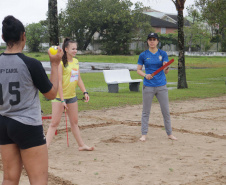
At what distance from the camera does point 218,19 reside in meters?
23.3

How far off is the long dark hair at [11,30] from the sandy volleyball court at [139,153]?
235 centimetres

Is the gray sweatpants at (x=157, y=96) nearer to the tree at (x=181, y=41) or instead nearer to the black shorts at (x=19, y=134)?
the black shorts at (x=19, y=134)

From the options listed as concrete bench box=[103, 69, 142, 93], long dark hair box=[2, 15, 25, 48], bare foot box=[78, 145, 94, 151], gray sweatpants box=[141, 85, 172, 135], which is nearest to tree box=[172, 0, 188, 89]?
concrete bench box=[103, 69, 142, 93]

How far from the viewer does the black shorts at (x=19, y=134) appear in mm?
3363

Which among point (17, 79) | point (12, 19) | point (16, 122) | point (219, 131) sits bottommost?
point (219, 131)

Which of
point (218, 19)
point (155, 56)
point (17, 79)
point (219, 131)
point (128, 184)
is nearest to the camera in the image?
point (17, 79)

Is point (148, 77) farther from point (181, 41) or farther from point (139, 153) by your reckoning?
point (181, 41)

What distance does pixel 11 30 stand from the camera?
3.39m

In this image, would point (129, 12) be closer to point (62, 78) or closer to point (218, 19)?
point (218, 19)

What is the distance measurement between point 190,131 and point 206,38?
6037 cm

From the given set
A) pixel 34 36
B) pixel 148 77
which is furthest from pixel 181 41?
pixel 34 36

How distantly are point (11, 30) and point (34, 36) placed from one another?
7008 centimetres

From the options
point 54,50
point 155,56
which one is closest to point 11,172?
point 54,50

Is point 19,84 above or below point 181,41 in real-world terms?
below
